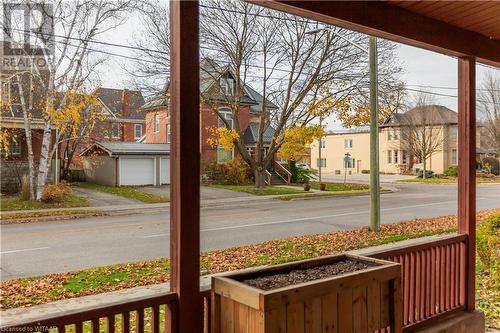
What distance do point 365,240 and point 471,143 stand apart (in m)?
3.63

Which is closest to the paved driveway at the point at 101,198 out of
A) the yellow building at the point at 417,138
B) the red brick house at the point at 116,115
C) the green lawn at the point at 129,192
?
the green lawn at the point at 129,192

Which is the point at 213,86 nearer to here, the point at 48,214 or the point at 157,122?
the point at 157,122

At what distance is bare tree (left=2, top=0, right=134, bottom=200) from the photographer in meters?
5.41

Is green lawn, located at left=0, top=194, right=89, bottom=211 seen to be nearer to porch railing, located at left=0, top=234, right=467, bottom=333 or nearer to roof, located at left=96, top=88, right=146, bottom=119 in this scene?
roof, located at left=96, top=88, right=146, bottom=119

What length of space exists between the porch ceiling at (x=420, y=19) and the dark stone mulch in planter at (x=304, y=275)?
1269 mm

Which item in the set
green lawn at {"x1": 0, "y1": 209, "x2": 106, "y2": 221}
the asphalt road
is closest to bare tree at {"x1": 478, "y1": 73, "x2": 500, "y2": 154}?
the asphalt road

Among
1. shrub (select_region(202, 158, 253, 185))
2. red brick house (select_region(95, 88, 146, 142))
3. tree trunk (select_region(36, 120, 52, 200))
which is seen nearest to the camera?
tree trunk (select_region(36, 120, 52, 200))

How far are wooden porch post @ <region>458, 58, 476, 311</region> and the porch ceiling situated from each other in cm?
16

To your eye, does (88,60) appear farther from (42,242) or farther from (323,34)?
(323,34)

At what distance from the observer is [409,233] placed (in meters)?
7.00

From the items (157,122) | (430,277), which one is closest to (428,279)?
(430,277)

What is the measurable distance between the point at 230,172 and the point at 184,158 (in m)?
9.07

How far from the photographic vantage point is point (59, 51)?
6184 millimetres

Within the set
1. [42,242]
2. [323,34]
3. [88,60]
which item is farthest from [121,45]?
[323,34]
